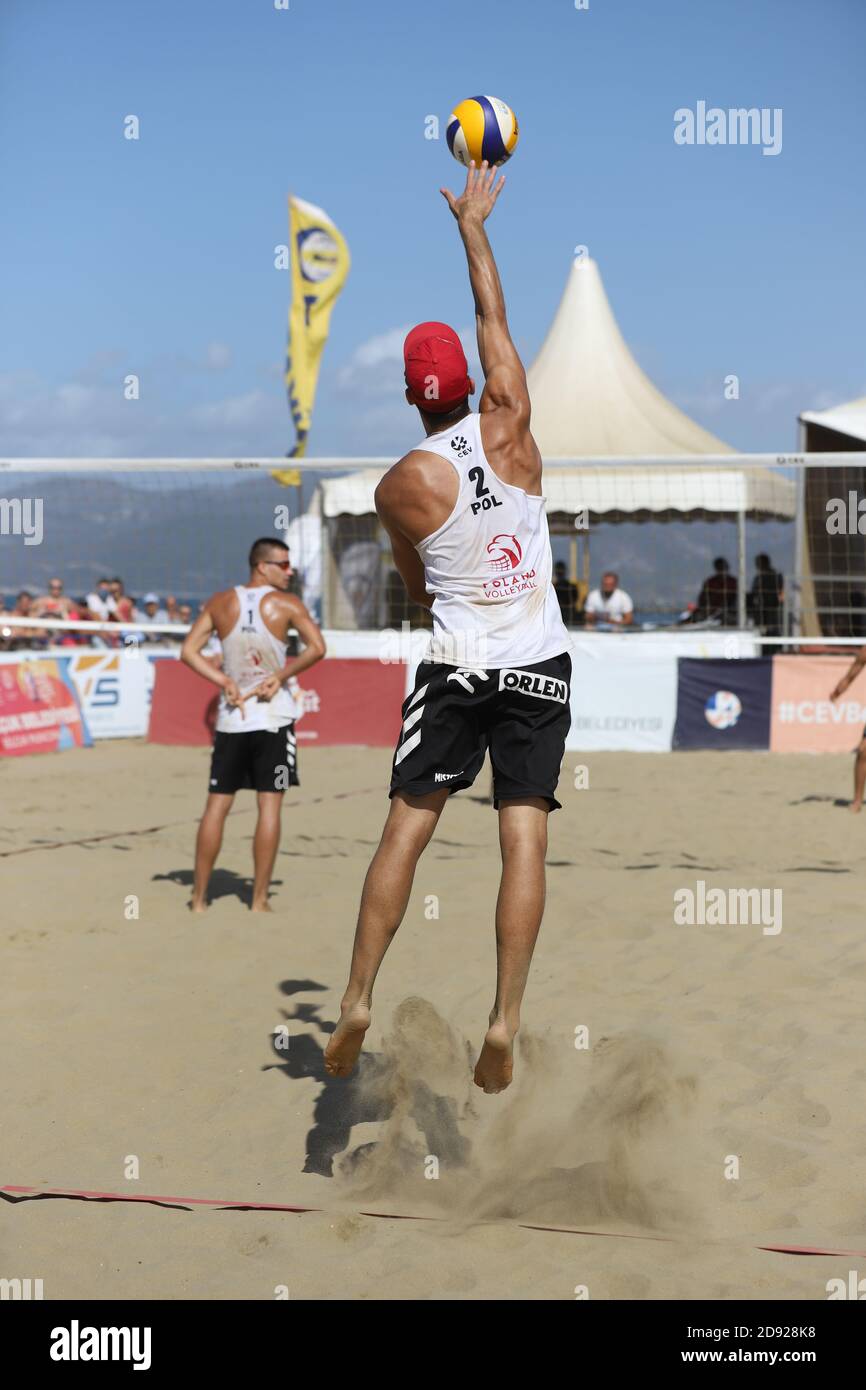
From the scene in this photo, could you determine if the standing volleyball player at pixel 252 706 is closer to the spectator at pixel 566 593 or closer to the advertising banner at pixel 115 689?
the spectator at pixel 566 593

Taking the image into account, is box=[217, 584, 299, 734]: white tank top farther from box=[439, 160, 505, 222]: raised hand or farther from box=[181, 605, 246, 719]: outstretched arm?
box=[439, 160, 505, 222]: raised hand

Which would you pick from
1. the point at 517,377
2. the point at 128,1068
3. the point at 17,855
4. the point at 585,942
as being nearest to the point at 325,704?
the point at 17,855

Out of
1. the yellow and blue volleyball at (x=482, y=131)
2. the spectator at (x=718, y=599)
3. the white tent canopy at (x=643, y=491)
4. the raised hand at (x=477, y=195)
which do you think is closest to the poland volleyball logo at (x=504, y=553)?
the raised hand at (x=477, y=195)

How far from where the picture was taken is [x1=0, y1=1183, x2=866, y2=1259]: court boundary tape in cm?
265

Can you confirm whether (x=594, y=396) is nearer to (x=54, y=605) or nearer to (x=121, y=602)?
(x=121, y=602)

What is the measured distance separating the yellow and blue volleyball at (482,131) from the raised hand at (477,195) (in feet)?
0.22

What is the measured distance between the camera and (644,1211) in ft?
9.48

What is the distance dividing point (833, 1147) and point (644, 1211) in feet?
1.95

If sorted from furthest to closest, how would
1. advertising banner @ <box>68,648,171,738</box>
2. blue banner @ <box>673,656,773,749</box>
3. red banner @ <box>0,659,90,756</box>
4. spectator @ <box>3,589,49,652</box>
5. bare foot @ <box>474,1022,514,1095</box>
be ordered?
1. spectator @ <box>3,589,49,652</box>
2. advertising banner @ <box>68,648,171,738</box>
3. red banner @ <box>0,659,90,756</box>
4. blue banner @ <box>673,656,773,749</box>
5. bare foot @ <box>474,1022,514,1095</box>

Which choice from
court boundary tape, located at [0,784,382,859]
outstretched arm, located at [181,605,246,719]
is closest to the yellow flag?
court boundary tape, located at [0,784,382,859]

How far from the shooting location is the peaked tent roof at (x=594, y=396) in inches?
661

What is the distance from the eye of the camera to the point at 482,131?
10.9 ft

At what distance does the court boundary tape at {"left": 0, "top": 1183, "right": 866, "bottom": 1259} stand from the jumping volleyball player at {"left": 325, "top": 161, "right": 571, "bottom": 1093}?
13.0 inches
